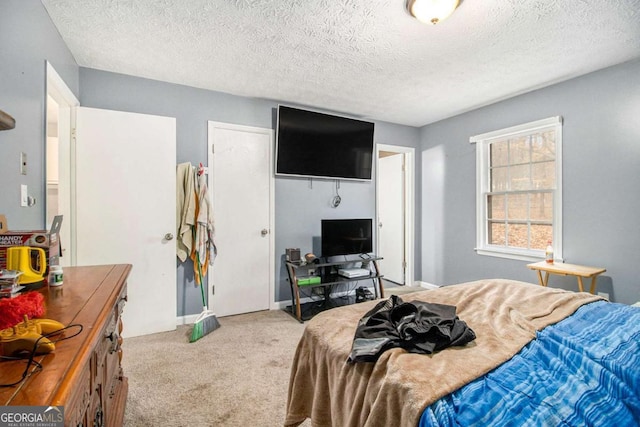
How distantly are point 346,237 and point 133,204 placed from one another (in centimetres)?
234

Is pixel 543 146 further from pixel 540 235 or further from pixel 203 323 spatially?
pixel 203 323

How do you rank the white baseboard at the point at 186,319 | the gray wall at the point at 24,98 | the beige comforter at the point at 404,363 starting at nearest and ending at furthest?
the beige comforter at the point at 404,363
the gray wall at the point at 24,98
the white baseboard at the point at 186,319

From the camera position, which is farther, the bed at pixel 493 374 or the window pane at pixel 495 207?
the window pane at pixel 495 207

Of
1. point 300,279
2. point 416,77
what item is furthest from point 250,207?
point 416,77

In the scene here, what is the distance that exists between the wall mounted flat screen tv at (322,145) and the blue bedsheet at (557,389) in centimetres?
296

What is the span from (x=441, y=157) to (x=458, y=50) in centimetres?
215

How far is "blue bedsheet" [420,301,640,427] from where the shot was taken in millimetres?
918

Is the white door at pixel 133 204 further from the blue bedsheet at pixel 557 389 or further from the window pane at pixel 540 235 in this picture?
the window pane at pixel 540 235

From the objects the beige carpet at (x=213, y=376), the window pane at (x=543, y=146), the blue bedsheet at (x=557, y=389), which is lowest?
the beige carpet at (x=213, y=376)

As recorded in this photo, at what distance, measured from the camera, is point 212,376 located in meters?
2.25

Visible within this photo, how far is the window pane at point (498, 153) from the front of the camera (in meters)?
3.86

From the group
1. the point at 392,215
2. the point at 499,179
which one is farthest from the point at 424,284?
the point at 499,179

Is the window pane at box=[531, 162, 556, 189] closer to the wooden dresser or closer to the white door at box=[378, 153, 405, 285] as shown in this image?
the white door at box=[378, 153, 405, 285]

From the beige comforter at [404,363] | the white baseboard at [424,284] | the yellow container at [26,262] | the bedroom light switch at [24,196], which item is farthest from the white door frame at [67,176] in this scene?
the white baseboard at [424,284]
